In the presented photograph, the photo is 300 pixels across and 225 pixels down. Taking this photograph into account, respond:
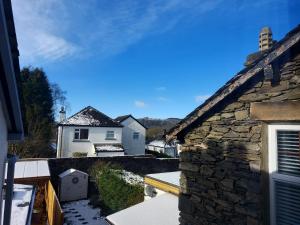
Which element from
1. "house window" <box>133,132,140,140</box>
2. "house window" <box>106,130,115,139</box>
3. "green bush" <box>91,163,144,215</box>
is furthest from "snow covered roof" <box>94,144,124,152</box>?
"green bush" <box>91,163,144,215</box>

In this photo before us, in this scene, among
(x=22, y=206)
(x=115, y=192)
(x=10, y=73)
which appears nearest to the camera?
(x=10, y=73)

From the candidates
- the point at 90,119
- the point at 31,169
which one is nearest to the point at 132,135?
the point at 90,119

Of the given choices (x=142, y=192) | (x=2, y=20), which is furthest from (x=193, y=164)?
(x=142, y=192)

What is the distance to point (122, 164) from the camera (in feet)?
83.3

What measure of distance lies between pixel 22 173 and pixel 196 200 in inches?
625

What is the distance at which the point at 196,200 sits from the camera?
6.17 meters

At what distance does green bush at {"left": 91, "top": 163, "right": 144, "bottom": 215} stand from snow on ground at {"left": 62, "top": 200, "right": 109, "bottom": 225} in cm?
80

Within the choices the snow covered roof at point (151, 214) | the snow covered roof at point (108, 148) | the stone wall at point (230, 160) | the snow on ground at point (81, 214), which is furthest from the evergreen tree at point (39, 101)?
the stone wall at point (230, 160)

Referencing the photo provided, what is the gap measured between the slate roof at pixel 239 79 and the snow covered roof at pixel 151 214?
4.36 metres

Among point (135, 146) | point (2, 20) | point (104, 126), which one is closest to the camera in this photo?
point (2, 20)

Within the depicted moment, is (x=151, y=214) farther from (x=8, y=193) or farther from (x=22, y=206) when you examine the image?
(x=8, y=193)

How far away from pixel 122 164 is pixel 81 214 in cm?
833

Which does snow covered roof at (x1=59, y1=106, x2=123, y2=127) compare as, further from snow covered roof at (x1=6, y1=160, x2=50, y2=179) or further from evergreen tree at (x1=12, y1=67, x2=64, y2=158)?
snow covered roof at (x1=6, y1=160, x2=50, y2=179)

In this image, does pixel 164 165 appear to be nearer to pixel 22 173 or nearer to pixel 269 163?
pixel 22 173
